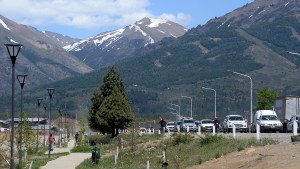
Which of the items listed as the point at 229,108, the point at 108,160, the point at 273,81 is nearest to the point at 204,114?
the point at 229,108

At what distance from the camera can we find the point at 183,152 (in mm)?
35594

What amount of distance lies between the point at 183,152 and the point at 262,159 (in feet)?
35.7

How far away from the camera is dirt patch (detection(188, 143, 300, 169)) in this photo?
22984 mm

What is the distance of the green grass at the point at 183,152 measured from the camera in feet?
100

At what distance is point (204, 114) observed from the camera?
161 meters

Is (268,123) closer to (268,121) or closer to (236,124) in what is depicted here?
(268,121)

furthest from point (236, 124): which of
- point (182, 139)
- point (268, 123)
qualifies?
point (182, 139)

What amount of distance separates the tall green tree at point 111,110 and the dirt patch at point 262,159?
3929 centimetres

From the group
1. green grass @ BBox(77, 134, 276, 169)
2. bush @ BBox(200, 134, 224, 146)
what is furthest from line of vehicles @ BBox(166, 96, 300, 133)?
bush @ BBox(200, 134, 224, 146)

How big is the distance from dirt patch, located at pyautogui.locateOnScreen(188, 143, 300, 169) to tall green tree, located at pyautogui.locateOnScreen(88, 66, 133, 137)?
39290 millimetres

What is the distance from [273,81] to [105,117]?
12899 centimetres

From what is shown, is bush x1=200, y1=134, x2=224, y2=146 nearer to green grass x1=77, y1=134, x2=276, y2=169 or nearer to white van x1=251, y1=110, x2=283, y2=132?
green grass x1=77, y1=134, x2=276, y2=169

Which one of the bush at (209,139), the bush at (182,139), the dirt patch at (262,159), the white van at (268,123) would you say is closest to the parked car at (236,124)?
the white van at (268,123)

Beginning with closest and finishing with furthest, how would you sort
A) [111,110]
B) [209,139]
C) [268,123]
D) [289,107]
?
[209,139] → [268,123] → [111,110] → [289,107]
